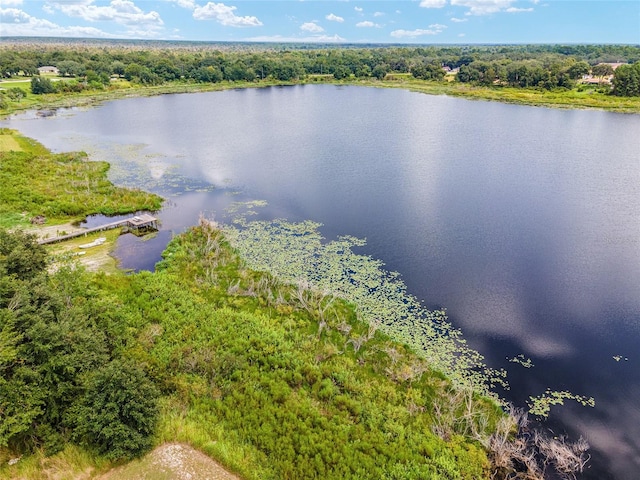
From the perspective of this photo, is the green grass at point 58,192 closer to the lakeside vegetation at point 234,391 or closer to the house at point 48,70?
the lakeside vegetation at point 234,391

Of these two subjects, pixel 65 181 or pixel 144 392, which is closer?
pixel 144 392

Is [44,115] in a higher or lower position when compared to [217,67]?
lower

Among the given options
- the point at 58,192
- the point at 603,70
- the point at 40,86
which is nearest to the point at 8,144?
the point at 58,192

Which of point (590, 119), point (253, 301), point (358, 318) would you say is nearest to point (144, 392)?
point (253, 301)

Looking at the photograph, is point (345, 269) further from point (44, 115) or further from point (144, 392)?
point (44, 115)

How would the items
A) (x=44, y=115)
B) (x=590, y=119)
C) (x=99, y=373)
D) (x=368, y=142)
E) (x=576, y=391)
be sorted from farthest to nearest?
(x=44, y=115), (x=590, y=119), (x=368, y=142), (x=576, y=391), (x=99, y=373)

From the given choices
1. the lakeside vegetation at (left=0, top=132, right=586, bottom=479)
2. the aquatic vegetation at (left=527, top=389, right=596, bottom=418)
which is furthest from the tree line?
the lakeside vegetation at (left=0, top=132, right=586, bottom=479)

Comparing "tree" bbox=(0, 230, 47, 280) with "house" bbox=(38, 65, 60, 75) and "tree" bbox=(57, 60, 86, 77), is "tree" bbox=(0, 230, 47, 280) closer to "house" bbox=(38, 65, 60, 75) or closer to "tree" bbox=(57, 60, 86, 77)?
"tree" bbox=(57, 60, 86, 77)
